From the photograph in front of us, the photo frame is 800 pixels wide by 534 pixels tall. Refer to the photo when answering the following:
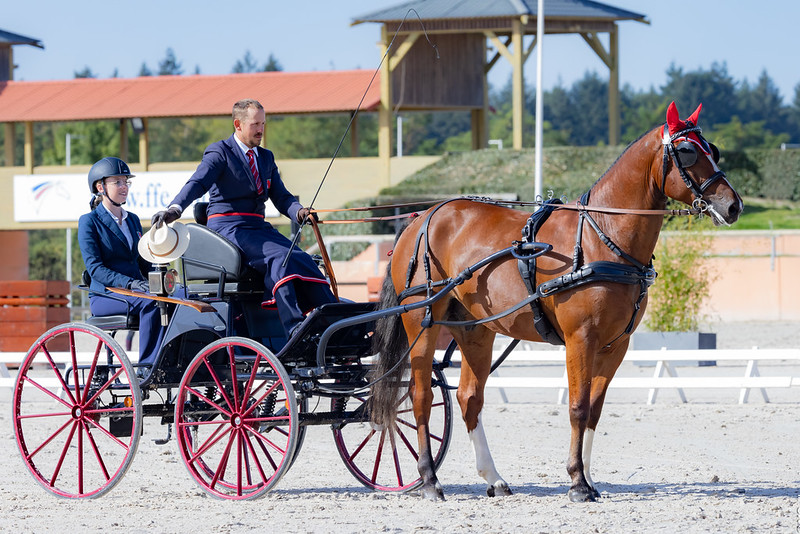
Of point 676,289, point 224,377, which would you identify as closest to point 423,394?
point 224,377

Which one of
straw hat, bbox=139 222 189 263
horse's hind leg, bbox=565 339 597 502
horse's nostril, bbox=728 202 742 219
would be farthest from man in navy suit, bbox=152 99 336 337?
horse's nostril, bbox=728 202 742 219

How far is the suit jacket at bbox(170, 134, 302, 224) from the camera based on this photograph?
709 centimetres

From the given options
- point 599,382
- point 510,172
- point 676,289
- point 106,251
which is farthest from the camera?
point 510,172

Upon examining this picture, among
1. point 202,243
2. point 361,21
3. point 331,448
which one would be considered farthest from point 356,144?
point 202,243

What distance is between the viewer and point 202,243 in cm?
716

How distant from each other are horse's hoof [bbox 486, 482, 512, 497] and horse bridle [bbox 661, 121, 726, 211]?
2.04 metres

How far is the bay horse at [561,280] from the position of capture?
6.29m

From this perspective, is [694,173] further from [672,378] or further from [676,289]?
[676,289]

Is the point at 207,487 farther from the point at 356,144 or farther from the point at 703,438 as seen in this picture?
the point at 356,144

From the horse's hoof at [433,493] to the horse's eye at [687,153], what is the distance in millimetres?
2368

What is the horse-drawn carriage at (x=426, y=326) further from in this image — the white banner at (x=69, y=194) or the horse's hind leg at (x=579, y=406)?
the white banner at (x=69, y=194)

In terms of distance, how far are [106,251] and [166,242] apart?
3.16 ft

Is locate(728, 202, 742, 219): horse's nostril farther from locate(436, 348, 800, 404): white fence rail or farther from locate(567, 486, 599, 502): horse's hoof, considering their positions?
locate(436, 348, 800, 404): white fence rail

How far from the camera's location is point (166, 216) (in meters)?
6.77
